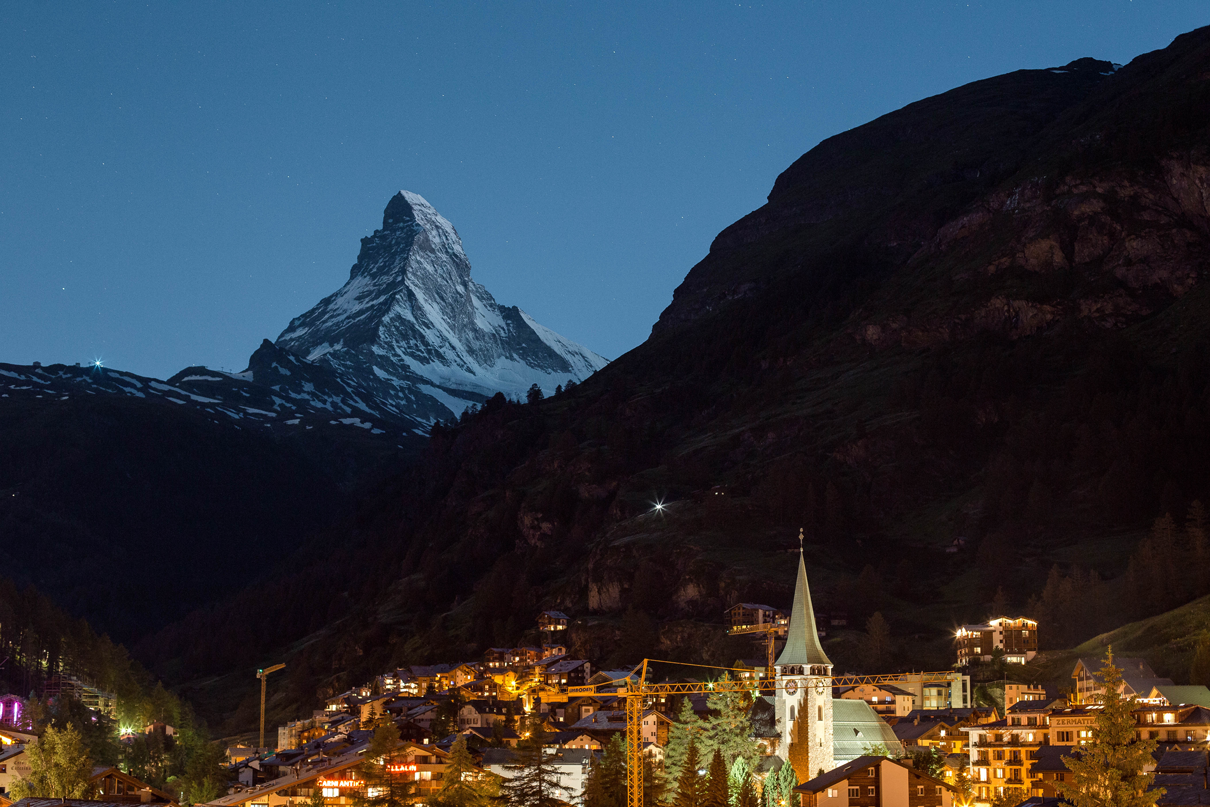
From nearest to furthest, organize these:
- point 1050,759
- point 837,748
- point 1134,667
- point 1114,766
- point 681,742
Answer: point 1114,766, point 1050,759, point 681,742, point 837,748, point 1134,667

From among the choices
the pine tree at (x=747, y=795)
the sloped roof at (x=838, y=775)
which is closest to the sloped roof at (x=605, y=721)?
the pine tree at (x=747, y=795)

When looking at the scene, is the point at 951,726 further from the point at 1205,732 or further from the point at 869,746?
the point at 1205,732

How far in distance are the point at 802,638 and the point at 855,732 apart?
10.5m

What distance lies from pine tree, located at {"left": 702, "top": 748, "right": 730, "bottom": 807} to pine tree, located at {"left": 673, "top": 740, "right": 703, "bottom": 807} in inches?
24.7

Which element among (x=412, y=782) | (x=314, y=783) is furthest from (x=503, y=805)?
(x=314, y=783)

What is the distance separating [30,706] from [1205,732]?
137 meters

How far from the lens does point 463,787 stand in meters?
118

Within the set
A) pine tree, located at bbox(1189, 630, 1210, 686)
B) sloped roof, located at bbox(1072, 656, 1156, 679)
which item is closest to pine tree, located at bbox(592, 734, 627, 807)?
sloped roof, located at bbox(1072, 656, 1156, 679)

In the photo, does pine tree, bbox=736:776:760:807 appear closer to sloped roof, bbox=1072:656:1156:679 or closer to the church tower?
the church tower

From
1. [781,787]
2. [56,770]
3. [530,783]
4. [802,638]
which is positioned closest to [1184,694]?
[802,638]

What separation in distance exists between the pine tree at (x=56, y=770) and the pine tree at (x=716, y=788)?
167 ft

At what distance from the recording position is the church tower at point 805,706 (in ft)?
456

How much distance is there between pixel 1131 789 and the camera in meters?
78.4

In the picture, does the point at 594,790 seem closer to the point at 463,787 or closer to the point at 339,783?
the point at 463,787
